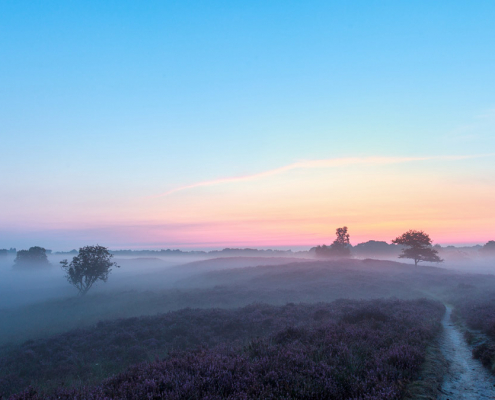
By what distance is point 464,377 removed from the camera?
26.7 feet

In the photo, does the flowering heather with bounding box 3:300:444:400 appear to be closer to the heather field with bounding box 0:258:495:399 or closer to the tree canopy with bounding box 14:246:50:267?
the heather field with bounding box 0:258:495:399

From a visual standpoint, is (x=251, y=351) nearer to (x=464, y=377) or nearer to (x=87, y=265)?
(x=464, y=377)

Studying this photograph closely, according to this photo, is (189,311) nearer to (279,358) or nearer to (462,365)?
(279,358)

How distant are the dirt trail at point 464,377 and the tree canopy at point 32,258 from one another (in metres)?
110

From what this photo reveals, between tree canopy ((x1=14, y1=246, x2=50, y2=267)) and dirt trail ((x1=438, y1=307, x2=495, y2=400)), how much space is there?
10968 cm

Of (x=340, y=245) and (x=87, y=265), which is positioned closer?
(x=87, y=265)

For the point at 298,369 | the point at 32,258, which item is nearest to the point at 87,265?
the point at 298,369

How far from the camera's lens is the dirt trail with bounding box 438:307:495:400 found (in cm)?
690

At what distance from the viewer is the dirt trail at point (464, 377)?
22.6 feet

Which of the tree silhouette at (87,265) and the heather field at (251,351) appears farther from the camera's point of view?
the tree silhouette at (87,265)

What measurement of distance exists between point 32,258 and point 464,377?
113842mm

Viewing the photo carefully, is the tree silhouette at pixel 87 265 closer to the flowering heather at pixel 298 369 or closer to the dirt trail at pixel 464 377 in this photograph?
the flowering heather at pixel 298 369

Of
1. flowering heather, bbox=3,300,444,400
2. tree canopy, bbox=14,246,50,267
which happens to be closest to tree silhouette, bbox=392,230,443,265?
flowering heather, bbox=3,300,444,400

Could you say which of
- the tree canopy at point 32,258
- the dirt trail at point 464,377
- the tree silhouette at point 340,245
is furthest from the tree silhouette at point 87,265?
the tree silhouette at point 340,245
